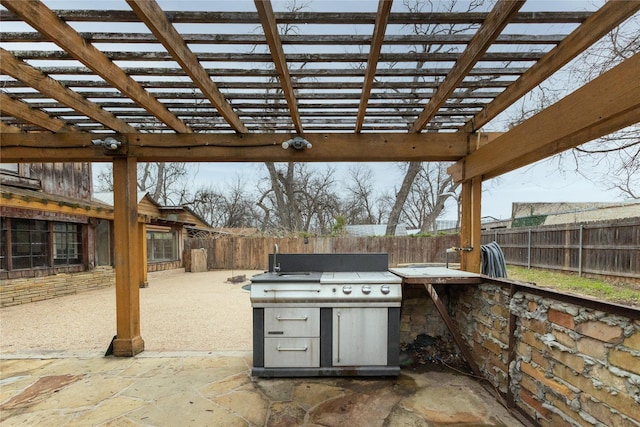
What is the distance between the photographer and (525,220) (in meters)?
13.1

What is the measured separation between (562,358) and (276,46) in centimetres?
255

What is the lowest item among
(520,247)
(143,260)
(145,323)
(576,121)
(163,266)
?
(163,266)

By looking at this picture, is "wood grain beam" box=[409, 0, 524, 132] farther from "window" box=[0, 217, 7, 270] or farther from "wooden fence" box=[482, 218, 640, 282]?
"window" box=[0, 217, 7, 270]

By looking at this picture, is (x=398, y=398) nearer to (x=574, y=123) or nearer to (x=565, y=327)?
(x=565, y=327)

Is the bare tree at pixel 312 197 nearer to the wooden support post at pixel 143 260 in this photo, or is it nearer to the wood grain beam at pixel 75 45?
the wooden support post at pixel 143 260

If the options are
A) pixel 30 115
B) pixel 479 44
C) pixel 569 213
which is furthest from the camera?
pixel 569 213

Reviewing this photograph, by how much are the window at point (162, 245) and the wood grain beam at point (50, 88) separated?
28.5ft

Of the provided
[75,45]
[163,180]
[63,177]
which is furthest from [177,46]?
Result: [163,180]

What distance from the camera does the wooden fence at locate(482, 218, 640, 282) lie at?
18.0 ft

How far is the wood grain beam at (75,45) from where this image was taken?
1.62 m

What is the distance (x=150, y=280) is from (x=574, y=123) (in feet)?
35.8

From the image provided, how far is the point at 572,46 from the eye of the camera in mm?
1936

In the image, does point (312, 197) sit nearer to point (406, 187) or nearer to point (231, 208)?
point (406, 187)

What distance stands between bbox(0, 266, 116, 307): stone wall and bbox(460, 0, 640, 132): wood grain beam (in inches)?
350
